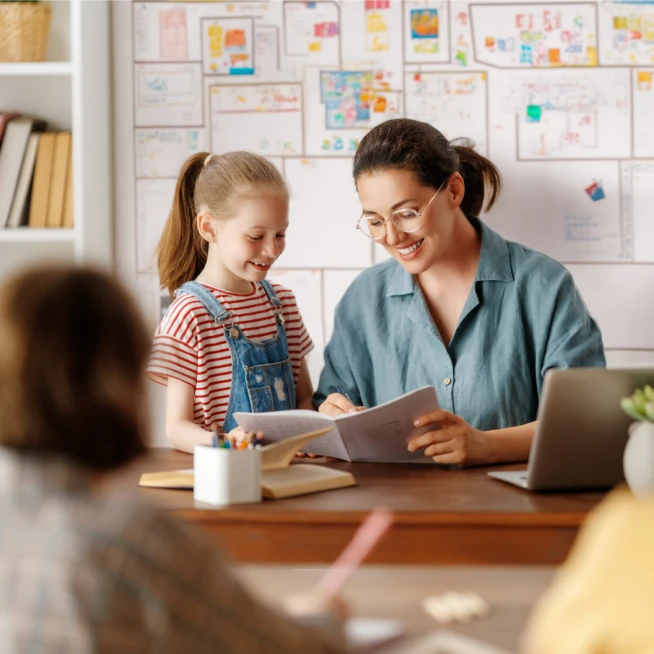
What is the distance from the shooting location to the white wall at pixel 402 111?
2.90 meters

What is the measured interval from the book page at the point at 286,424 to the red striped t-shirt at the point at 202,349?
1.23 ft

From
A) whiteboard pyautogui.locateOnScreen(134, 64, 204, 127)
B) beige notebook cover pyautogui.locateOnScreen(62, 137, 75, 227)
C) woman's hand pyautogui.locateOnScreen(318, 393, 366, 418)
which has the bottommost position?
woman's hand pyautogui.locateOnScreen(318, 393, 366, 418)

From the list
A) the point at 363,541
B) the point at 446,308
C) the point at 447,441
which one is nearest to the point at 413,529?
the point at 363,541

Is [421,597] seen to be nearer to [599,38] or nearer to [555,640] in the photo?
[555,640]

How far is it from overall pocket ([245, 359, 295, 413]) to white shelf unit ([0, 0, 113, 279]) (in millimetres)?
913

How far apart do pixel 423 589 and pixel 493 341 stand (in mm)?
1003

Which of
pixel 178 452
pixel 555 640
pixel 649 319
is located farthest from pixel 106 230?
pixel 555 640

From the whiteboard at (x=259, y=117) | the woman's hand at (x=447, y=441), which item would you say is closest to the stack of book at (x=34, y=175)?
the whiteboard at (x=259, y=117)

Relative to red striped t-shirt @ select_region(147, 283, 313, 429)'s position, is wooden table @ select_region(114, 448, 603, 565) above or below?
below

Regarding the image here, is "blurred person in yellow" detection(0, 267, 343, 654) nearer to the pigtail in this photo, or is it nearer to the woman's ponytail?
the pigtail

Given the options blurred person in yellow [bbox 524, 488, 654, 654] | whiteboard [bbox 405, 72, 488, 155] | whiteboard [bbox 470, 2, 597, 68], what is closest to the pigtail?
whiteboard [bbox 405, 72, 488, 155]

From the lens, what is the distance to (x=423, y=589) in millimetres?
1155

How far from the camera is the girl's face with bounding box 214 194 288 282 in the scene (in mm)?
2031

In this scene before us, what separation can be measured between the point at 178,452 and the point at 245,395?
24cm
